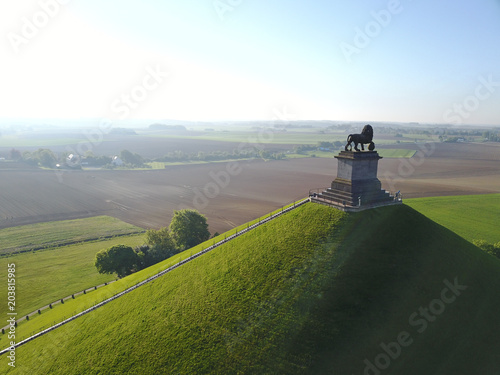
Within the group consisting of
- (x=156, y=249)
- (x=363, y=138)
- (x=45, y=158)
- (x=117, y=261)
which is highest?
(x=363, y=138)

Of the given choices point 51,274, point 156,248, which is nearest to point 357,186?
point 156,248

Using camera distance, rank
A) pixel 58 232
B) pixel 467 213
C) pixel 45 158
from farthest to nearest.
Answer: pixel 45 158 < pixel 58 232 < pixel 467 213

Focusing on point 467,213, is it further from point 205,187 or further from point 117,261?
point 205,187

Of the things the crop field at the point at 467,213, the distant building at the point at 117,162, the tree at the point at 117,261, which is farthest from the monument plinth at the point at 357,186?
the distant building at the point at 117,162

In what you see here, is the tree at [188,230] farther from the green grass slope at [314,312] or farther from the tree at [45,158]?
the tree at [45,158]

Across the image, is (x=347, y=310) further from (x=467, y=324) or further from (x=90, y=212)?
(x=90, y=212)

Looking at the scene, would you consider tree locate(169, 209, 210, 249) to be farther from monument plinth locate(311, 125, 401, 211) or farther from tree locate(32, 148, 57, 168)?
tree locate(32, 148, 57, 168)
